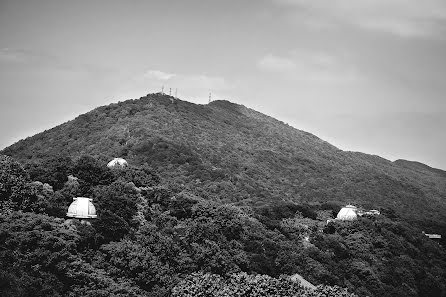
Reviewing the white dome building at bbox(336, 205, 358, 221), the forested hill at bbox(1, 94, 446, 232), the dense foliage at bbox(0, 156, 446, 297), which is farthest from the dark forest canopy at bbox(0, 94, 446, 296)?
the white dome building at bbox(336, 205, 358, 221)

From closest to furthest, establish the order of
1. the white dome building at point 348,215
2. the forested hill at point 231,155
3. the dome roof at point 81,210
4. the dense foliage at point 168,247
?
the dense foliage at point 168,247, the dome roof at point 81,210, the white dome building at point 348,215, the forested hill at point 231,155

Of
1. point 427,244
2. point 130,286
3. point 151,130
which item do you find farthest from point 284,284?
point 151,130

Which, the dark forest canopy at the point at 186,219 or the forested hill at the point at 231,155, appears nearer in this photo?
the dark forest canopy at the point at 186,219

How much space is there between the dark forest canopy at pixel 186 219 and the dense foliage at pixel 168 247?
10 cm

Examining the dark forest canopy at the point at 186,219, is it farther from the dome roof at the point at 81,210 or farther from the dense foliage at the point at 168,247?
the dome roof at the point at 81,210

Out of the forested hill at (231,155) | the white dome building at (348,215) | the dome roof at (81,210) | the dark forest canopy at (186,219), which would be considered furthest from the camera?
the forested hill at (231,155)

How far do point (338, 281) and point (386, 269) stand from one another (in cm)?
1082

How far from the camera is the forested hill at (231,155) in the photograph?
86.3 m

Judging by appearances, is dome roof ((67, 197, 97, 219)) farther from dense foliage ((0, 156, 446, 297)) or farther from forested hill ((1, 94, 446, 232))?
forested hill ((1, 94, 446, 232))

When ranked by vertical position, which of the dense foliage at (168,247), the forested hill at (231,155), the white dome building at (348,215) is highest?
the forested hill at (231,155)

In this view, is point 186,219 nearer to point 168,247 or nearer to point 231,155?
point 168,247

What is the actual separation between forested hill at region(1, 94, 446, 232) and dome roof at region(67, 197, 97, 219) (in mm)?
32516

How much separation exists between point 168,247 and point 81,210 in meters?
6.45

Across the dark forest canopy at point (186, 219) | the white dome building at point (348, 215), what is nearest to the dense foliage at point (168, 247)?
the dark forest canopy at point (186, 219)
